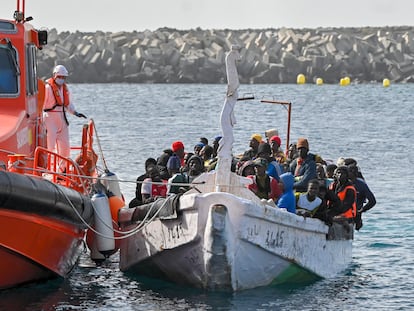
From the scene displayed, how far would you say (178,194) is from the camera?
14797 mm

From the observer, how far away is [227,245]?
1428 centimetres

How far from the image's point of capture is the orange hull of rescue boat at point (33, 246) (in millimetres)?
13938

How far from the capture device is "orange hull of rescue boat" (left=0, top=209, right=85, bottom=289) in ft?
45.7

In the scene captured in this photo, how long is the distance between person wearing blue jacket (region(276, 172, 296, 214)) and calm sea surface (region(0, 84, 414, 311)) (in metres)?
0.95

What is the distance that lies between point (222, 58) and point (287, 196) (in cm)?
6921

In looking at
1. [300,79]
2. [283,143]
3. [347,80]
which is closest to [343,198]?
[283,143]

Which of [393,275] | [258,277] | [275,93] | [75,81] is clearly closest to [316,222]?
[258,277]

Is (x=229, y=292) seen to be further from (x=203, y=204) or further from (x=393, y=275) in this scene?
(x=393, y=275)

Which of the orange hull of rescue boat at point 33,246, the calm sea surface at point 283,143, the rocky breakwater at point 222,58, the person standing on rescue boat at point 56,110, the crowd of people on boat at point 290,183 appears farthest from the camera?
the rocky breakwater at point 222,58

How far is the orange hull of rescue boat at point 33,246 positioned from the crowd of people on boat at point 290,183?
3.85ft

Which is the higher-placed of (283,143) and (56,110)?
(56,110)

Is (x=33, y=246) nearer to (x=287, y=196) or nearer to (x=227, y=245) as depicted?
(x=227, y=245)

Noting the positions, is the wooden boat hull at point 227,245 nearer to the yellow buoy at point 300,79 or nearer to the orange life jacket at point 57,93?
the orange life jacket at point 57,93

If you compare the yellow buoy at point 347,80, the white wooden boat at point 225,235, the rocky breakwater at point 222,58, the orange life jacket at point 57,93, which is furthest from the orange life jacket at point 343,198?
the rocky breakwater at point 222,58
